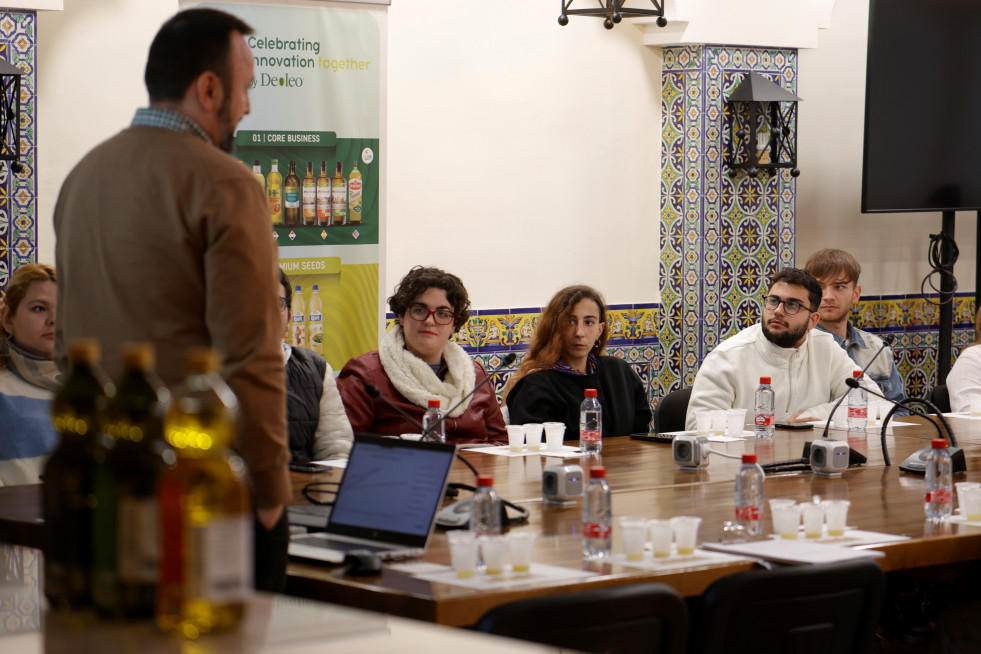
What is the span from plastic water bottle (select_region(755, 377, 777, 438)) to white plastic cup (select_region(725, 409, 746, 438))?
6 centimetres

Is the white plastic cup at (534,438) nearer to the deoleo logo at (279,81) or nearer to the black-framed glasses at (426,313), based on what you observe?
the black-framed glasses at (426,313)

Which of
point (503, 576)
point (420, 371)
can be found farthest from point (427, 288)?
point (503, 576)

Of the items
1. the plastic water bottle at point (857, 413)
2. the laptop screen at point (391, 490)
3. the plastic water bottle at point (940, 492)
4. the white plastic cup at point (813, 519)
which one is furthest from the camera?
the plastic water bottle at point (857, 413)

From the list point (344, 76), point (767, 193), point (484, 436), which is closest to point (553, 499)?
point (484, 436)

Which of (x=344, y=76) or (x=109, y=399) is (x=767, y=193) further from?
(x=109, y=399)

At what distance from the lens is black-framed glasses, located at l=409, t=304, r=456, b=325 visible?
468 cm

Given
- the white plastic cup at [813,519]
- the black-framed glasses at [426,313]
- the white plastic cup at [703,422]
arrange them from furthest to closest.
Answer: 1. the white plastic cup at [703,422]
2. the black-framed glasses at [426,313]
3. the white plastic cup at [813,519]

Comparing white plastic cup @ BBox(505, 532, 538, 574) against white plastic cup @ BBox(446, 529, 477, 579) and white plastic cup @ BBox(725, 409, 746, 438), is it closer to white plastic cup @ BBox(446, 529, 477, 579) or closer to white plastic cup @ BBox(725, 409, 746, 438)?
white plastic cup @ BBox(446, 529, 477, 579)

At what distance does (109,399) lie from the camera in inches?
58.1

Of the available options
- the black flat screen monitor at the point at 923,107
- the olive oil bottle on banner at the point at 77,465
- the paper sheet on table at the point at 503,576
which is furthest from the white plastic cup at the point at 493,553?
the black flat screen monitor at the point at 923,107

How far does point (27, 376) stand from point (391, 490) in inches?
61.5

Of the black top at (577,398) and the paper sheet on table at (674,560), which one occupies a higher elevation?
the black top at (577,398)

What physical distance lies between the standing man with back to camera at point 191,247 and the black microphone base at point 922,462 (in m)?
2.14

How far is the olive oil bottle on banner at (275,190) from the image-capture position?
541cm
